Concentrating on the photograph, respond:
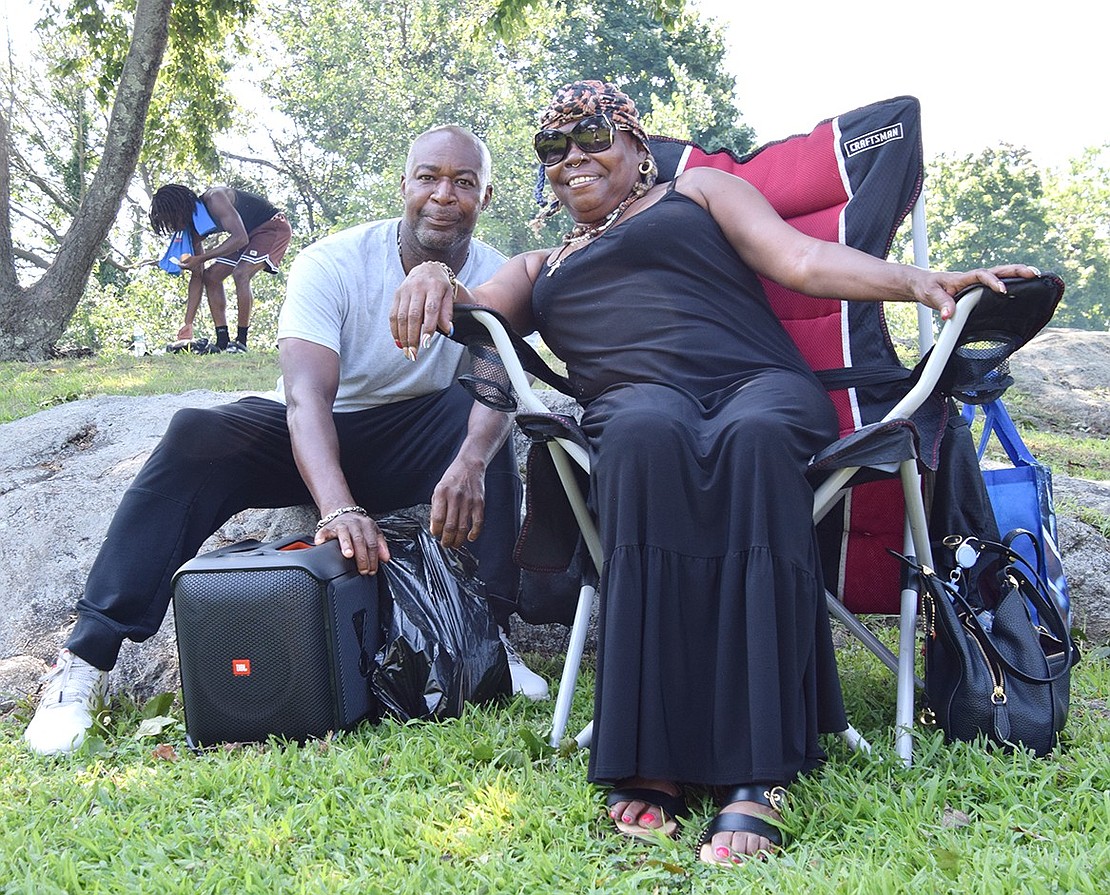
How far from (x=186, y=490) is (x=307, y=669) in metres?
0.79

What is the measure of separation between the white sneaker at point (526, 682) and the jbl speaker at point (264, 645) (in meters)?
0.51

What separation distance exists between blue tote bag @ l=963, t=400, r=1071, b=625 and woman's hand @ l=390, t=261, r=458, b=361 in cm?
138

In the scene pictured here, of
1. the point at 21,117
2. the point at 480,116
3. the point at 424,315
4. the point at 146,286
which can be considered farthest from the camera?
the point at 480,116

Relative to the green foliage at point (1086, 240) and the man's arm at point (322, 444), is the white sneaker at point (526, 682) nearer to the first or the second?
the man's arm at point (322, 444)

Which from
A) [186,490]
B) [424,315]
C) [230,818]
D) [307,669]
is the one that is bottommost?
[230,818]

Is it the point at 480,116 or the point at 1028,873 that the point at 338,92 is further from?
the point at 1028,873

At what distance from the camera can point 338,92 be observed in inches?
1155

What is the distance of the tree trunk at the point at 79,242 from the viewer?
8.62 metres

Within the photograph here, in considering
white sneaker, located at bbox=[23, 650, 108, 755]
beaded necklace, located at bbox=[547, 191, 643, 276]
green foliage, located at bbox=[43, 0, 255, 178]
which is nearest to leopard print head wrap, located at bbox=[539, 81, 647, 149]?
beaded necklace, located at bbox=[547, 191, 643, 276]

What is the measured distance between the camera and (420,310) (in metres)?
2.41

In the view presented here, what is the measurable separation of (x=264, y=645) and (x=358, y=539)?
1.18 ft

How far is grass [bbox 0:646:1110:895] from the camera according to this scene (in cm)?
169

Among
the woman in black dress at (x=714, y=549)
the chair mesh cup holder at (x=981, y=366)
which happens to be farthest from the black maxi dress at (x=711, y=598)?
the chair mesh cup holder at (x=981, y=366)

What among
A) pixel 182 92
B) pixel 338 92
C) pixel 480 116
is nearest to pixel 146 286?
pixel 338 92
